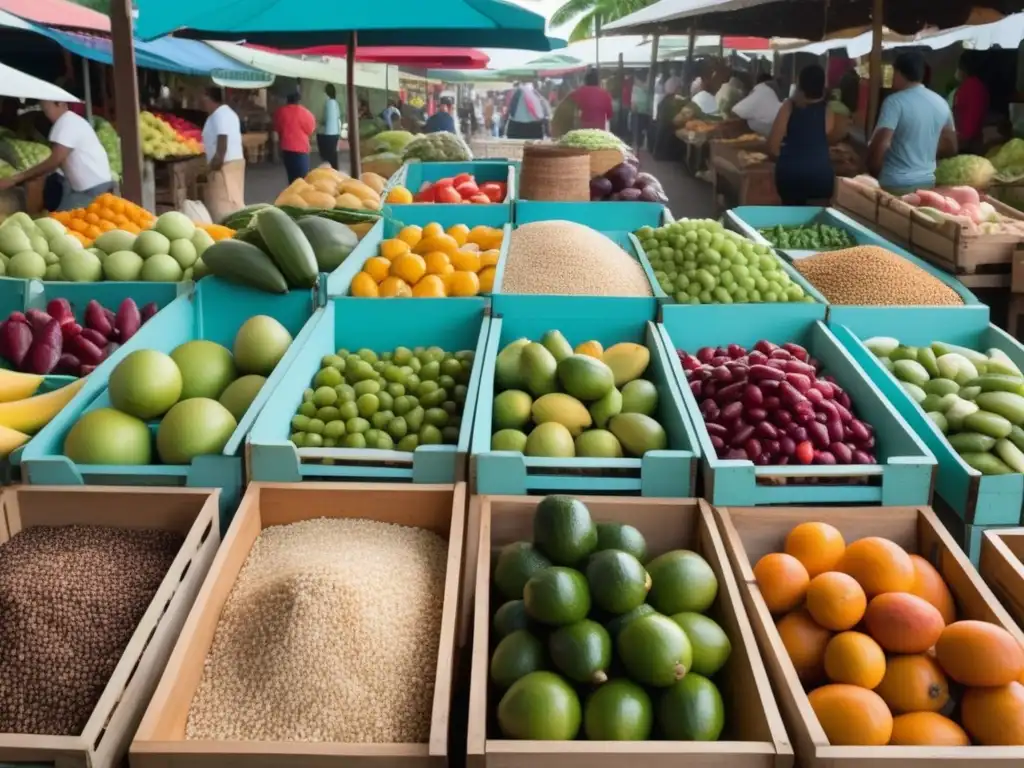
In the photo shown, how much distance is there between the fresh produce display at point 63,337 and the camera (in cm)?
289

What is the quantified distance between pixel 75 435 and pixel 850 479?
1889 mm

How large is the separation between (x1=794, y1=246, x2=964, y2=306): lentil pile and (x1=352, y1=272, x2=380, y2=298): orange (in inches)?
67.9

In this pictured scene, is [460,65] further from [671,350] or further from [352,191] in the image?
[671,350]

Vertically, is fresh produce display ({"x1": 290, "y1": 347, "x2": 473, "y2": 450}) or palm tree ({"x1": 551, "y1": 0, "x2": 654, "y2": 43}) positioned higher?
palm tree ({"x1": 551, "y1": 0, "x2": 654, "y2": 43})

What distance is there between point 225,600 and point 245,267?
5.43ft

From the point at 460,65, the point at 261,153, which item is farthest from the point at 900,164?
the point at 261,153

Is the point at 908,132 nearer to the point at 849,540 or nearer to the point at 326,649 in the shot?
the point at 849,540

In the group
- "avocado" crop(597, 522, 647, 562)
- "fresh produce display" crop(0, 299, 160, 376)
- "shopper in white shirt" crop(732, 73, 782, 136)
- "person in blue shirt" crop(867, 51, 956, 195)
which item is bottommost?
"avocado" crop(597, 522, 647, 562)

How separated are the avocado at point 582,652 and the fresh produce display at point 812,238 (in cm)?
334

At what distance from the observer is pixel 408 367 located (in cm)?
273

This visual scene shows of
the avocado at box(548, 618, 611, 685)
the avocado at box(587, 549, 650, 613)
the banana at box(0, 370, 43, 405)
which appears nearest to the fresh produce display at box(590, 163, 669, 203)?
the banana at box(0, 370, 43, 405)

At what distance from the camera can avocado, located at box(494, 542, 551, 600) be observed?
178cm

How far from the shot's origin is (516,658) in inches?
62.5

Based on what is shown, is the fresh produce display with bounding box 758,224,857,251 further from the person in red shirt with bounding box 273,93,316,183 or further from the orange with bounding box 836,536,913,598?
the person in red shirt with bounding box 273,93,316,183
